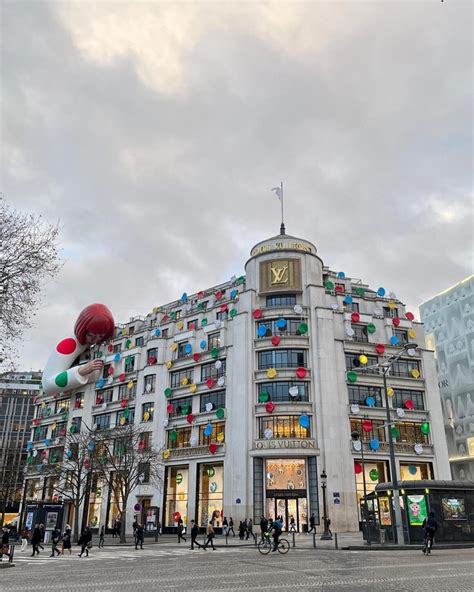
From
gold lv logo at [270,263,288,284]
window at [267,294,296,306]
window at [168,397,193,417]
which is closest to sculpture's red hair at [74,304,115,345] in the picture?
window at [168,397,193,417]

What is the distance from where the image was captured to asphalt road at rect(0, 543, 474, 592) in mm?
13641

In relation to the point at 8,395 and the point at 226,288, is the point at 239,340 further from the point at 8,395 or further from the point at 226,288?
the point at 8,395

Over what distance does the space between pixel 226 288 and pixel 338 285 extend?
45.4 ft

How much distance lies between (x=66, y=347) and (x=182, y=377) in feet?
68.8

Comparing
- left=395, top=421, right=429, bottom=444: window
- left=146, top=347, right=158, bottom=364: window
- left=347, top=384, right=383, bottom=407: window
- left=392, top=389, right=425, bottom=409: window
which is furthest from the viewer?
left=146, top=347, right=158, bottom=364: window

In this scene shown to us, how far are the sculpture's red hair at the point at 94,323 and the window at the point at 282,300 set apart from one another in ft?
88.4

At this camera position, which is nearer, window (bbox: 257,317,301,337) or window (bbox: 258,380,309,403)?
window (bbox: 258,380,309,403)

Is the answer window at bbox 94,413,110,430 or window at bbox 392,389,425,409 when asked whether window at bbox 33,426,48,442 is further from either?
window at bbox 392,389,425,409

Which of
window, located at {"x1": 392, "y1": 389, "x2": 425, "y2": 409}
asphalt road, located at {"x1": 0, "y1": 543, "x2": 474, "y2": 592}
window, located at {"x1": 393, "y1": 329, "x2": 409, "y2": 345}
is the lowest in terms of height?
asphalt road, located at {"x1": 0, "y1": 543, "x2": 474, "y2": 592}

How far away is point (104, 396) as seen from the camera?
2677 inches

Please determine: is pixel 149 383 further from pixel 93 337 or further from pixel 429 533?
pixel 429 533

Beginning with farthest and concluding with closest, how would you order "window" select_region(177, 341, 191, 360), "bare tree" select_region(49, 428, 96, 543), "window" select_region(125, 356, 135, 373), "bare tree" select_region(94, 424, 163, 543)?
"window" select_region(125, 356, 135, 373) → "window" select_region(177, 341, 191, 360) → "bare tree" select_region(49, 428, 96, 543) → "bare tree" select_region(94, 424, 163, 543)

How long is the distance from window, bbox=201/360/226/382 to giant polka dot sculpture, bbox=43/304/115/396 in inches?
712

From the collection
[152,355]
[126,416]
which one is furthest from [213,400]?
[126,416]
